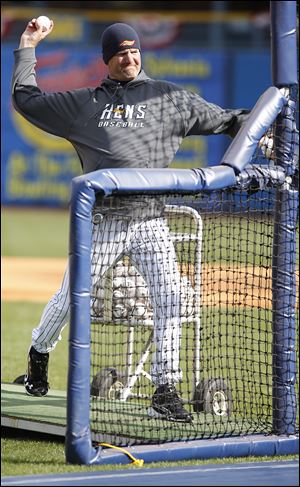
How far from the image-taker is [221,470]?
5207 mm

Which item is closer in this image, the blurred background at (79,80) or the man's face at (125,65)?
the man's face at (125,65)

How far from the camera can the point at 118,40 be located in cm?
618

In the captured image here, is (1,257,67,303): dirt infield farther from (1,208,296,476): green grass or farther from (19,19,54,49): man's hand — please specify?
(19,19,54,49): man's hand

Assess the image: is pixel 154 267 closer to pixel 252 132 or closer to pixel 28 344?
pixel 252 132

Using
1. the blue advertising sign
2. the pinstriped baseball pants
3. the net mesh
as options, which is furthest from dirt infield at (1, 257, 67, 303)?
the blue advertising sign

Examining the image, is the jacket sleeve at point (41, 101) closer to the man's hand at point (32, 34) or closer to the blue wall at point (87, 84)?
the man's hand at point (32, 34)

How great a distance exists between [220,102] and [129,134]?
2020cm

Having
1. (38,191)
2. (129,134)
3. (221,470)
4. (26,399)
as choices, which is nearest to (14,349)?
(26,399)

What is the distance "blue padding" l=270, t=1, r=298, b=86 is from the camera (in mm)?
5902

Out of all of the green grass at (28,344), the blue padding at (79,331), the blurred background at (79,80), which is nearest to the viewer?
the blue padding at (79,331)

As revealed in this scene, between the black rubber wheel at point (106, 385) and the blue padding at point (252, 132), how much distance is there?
186 cm

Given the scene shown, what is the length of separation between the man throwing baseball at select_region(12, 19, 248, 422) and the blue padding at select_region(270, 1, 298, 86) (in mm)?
413

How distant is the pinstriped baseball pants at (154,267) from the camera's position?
5.85 metres

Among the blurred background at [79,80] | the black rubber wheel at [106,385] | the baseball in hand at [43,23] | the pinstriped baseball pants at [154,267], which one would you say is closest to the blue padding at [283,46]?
the pinstriped baseball pants at [154,267]
